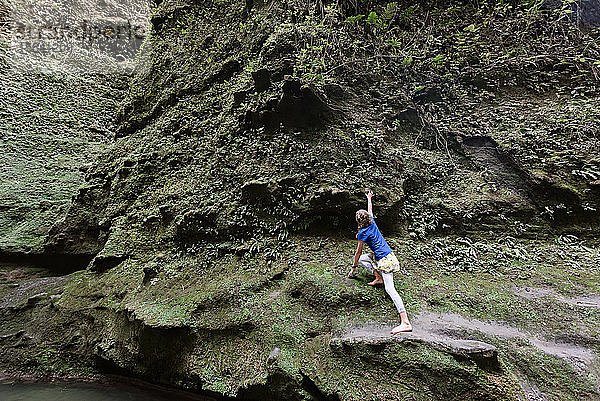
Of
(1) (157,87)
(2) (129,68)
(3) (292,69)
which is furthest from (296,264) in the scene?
(2) (129,68)

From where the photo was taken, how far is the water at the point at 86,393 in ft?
16.9

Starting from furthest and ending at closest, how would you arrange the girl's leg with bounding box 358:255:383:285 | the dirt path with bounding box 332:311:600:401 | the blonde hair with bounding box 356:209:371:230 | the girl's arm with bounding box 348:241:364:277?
the girl's leg with bounding box 358:255:383:285, the girl's arm with bounding box 348:241:364:277, the blonde hair with bounding box 356:209:371:230, the dirt path with bounding box 332:311:600:401

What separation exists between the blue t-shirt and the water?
3703 millimetres

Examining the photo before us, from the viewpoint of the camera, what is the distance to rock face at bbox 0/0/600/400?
13.9ft

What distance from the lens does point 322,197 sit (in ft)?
18.5

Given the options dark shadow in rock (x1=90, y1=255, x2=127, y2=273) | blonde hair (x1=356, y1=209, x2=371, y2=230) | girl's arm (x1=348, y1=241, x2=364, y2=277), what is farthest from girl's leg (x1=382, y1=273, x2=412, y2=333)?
dark shadow in rock (x1=90, y1=255, x2=127, y2=273)

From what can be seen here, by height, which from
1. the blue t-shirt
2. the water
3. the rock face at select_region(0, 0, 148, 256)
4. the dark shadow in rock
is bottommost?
the water

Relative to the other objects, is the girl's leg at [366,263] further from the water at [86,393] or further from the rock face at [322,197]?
the water at [86,393]

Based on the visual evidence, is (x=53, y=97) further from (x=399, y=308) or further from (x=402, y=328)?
(x=402, y=328)

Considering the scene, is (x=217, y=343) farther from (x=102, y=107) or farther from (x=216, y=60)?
(x=102, y=107)

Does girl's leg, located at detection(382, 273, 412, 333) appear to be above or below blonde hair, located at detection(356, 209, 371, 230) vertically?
below

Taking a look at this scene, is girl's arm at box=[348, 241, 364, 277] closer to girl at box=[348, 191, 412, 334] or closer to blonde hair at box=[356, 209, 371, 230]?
girl at box=[348, 191, 412, 334]

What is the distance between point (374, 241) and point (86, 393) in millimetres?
6095

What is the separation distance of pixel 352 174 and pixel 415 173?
1.46 meters
